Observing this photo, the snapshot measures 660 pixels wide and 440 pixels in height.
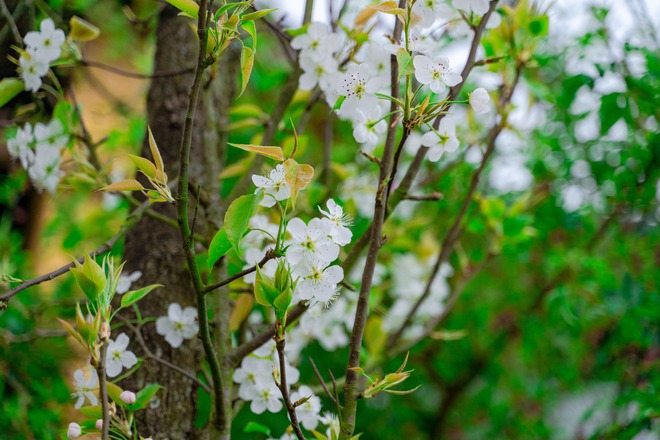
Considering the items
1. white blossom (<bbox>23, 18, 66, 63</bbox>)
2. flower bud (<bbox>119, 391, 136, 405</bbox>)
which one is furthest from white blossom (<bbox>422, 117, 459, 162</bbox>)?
white blossom (<bbox>23, 18, 66, 63</bbox>)

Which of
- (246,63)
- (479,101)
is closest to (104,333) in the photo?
(246,63)

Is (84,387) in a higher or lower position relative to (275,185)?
lower

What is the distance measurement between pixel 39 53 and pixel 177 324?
14.9 inches

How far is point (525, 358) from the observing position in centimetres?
146

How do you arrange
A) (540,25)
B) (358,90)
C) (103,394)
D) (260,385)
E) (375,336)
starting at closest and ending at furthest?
1. (103,394)
2. (358,90)
3. (260,385)
4. (540,25)
5. (375,336)

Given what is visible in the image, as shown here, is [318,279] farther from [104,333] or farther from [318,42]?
[318,42]

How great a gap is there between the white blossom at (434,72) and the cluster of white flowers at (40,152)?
53 cm

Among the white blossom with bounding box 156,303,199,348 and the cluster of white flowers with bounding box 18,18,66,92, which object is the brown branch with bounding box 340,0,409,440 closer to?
the white blossom with bounding box 156,303,199,348

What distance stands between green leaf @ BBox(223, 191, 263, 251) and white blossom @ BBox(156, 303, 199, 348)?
28 cm

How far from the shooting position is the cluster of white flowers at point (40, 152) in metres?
0.81

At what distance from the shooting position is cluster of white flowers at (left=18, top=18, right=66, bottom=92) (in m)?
0.74

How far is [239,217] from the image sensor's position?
485mm

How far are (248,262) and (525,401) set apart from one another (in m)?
1.16

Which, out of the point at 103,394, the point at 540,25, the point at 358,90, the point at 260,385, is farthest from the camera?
the point at 540,25
